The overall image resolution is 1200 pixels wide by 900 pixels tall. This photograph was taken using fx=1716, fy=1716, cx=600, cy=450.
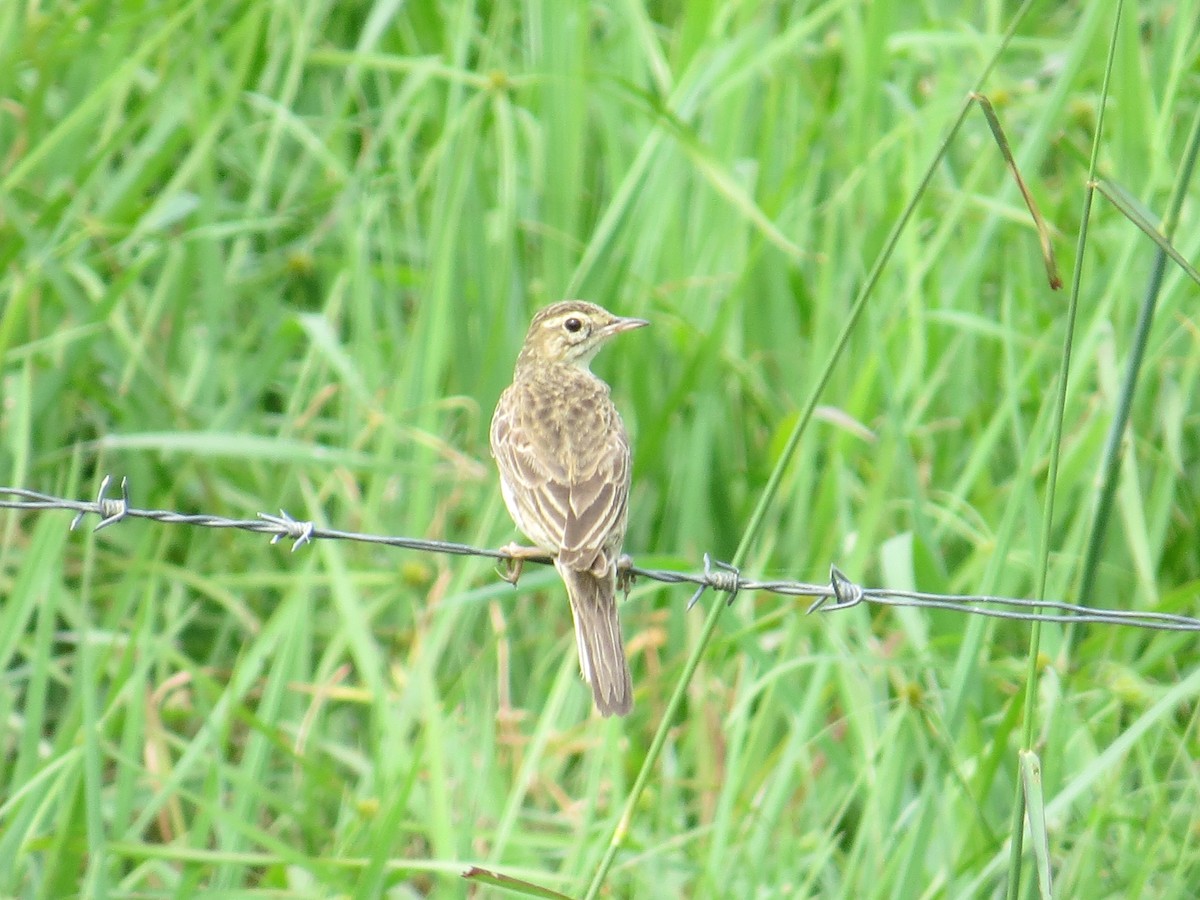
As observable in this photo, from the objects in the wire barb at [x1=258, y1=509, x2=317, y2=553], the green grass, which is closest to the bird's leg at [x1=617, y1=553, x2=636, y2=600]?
the green grass

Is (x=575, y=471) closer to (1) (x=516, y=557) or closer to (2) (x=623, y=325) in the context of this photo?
(1) (x=516, y=557)

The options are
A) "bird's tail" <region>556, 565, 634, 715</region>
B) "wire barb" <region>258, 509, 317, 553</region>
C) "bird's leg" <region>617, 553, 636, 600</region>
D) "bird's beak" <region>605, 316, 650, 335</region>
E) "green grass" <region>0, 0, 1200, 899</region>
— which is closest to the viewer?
"wire barb" <region>258, 509, 317, 553</region>

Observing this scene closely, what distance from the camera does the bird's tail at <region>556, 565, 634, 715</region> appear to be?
410 centimetres

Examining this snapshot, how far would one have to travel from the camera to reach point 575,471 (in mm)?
4832

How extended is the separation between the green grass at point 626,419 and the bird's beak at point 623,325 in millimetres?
555

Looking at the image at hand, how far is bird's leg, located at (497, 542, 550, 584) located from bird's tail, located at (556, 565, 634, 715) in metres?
0.15

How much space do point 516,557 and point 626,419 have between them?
6.25 feet

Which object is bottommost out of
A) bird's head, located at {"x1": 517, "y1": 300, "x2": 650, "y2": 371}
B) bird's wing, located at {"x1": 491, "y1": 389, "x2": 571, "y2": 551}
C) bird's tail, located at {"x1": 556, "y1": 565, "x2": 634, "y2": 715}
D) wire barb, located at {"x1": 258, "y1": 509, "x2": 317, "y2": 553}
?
bird's tail, located at {"x1": 556, "y1": 565, "x2": 634, "y2": 715}

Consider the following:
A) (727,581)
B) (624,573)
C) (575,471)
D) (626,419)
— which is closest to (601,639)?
(624,573)

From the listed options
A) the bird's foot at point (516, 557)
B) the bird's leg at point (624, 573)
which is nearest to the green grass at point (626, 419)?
the bird's foot at point (516, 557)

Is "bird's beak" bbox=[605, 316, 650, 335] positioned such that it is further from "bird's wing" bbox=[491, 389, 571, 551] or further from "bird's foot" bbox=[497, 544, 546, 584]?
"bird's foot" bbox=[497, 544, 546, 584]

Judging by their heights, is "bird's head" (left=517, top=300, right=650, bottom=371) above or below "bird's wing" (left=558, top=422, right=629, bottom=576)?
above

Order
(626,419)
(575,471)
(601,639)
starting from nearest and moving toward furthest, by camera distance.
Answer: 1. (601,639)
2. (575,471)
3. (626,419)

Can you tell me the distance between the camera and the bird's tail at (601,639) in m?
4.10
